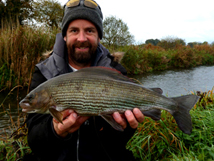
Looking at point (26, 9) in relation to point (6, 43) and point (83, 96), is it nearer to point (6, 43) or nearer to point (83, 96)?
point (6, 43)

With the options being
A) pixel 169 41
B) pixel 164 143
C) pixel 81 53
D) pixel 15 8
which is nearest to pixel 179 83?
pixel 164 143

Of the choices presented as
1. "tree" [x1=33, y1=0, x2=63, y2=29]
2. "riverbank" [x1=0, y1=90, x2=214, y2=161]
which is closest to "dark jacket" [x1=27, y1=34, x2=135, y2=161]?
"riverbank" [x1=0, y1=90, x2=214, y2=161]

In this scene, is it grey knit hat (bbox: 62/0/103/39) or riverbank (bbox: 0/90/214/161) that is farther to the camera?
riverbank (bbox: 0/90/214/161)

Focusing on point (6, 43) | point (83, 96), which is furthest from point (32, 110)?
point (6, 43)

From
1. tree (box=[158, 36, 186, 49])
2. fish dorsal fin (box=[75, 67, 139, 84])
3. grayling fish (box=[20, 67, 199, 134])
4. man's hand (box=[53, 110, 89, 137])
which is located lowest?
man's hand (box=[53, 110, 89, 137])

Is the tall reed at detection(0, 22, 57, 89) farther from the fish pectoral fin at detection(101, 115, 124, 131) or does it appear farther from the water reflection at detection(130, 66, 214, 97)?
the fish pectoral fin at detection(101, 115, 124, 131)

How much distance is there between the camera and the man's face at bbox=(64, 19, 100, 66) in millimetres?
2355

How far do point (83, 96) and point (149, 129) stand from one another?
6.68ft

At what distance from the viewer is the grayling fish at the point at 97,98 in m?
1.67

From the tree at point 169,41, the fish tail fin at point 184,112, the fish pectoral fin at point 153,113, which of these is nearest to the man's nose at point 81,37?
the fish pectoral fin at point 153,113

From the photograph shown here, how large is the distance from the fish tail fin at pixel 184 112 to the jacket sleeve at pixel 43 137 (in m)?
1.32

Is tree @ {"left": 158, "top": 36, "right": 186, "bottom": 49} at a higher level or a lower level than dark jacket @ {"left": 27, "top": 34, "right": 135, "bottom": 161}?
higher

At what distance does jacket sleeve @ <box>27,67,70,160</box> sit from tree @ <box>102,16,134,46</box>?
66.9 ft

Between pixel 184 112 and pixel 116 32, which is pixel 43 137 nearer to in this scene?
pixel 184 112
